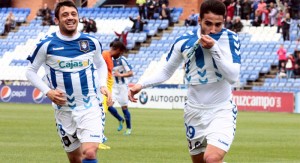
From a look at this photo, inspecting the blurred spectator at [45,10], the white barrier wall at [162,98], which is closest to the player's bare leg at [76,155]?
the white barrier wall at [162,98]

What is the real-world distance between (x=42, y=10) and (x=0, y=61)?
15.6 feet

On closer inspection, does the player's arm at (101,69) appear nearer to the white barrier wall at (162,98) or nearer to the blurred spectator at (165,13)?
the white barrier wall at (162,98)

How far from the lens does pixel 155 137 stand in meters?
22.0

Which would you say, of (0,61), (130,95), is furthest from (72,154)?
(0,61)

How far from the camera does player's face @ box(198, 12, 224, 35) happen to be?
9672 mm

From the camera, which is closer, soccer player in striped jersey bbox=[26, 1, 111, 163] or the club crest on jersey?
soccer player in striped jersey bbox=[26, 1, 111, 163]

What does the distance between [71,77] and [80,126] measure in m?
0.65

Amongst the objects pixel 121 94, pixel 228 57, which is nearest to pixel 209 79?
pixel 228 57

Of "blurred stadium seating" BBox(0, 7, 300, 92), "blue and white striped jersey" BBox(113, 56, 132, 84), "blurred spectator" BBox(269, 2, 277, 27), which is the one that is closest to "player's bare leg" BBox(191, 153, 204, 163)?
"blue and white striped jersey" BBox(113, 56, 132, 84)

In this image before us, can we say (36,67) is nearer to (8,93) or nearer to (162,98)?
(162,98)

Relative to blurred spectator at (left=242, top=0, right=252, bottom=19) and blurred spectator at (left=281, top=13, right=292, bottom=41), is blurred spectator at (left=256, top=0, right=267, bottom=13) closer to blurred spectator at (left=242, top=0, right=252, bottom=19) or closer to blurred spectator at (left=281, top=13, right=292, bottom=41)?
blurred spectator at (left=242, top=0, right=252, bottom=19)

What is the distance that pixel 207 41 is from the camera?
9.39 m

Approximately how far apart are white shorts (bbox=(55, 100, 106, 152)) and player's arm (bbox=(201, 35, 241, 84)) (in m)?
2.02

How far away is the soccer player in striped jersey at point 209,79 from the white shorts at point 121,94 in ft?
46.1
